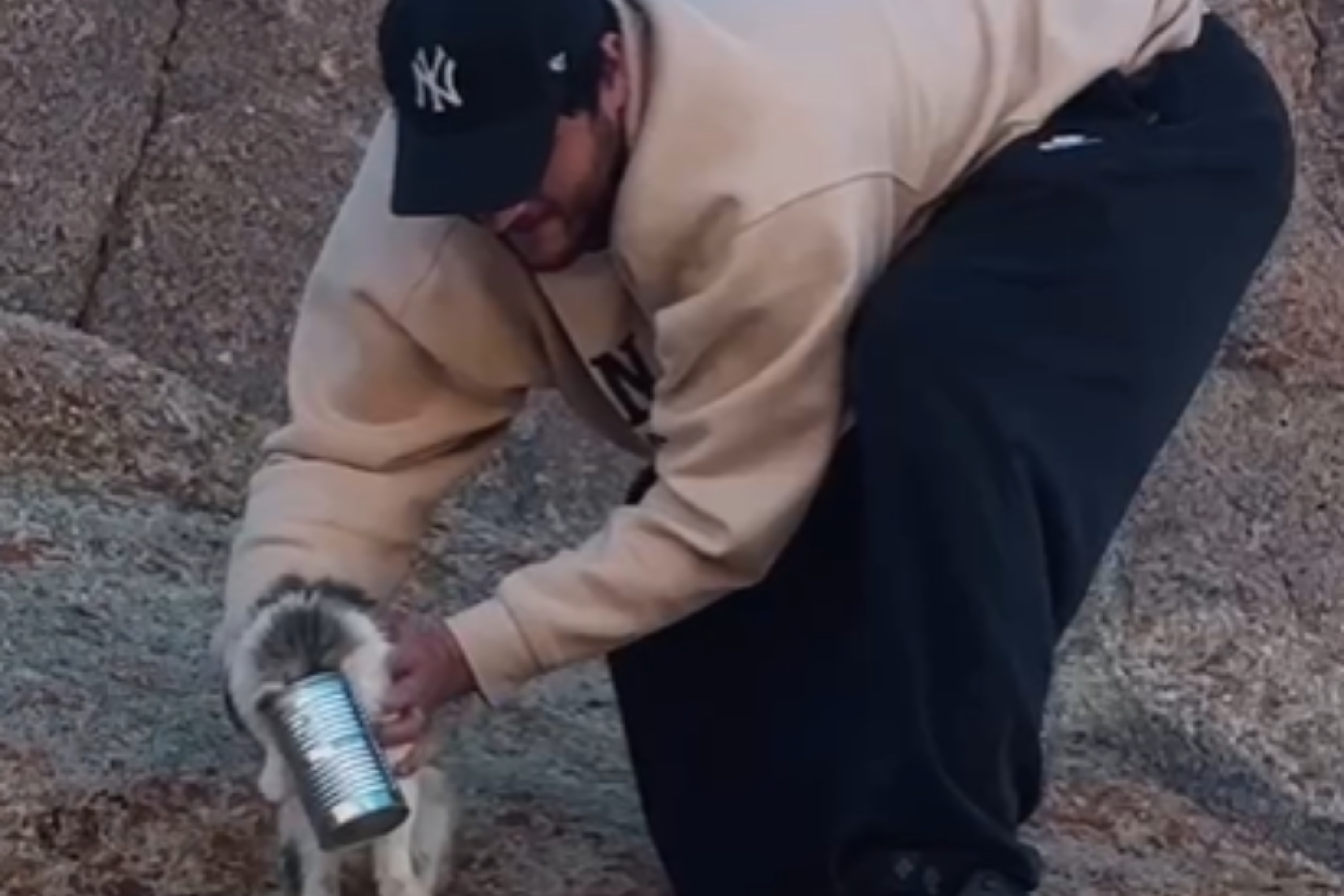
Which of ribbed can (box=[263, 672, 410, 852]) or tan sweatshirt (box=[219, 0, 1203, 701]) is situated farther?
tan sweatshirt (box=[219, 0, 1203, 701])

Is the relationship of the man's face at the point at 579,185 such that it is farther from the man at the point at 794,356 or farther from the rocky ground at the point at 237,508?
the rocky ground at the point at 237,508

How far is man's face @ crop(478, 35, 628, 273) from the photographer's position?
2.19 metres

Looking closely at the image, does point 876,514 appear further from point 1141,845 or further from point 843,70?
point 1141,845

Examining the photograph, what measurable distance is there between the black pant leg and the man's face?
195 mm

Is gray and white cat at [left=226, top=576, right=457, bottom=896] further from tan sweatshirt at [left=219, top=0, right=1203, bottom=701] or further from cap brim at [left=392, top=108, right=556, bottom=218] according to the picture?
cap brim at [left=392, top=108, right=556, bottom=218]

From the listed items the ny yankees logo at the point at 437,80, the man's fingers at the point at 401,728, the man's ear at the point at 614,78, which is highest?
the ny yankees logo at the point at 437,80

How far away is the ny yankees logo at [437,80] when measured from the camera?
83.7 inches

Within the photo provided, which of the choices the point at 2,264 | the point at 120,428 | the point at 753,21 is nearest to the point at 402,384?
the point at 753,21

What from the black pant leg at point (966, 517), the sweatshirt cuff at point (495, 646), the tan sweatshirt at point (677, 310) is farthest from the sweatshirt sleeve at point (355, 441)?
the black pant leg at point (966, 517)

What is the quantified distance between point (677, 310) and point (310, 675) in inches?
13.5

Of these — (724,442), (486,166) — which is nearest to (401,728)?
(724,442)

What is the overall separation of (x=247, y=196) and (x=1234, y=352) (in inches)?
50.1

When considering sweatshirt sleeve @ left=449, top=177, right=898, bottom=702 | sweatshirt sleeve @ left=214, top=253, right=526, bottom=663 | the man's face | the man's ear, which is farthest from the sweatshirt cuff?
the man's ear

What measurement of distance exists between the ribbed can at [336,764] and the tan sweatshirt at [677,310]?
166mm
